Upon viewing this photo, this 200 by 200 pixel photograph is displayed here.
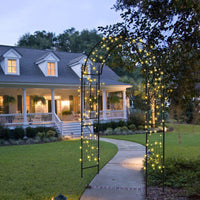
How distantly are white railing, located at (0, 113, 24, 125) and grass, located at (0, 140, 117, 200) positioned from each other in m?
5.71

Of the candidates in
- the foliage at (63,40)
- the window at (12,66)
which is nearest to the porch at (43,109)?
the window at (12,66)

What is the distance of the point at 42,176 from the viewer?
654 centimetres

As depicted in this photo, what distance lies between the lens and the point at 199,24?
18.1ft

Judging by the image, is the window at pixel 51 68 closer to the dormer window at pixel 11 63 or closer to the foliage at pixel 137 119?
the dormer window at pixel 11 63

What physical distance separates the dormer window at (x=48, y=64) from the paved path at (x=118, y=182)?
11.2 metres

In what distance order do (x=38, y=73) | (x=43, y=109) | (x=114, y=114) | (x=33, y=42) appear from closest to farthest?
(x=38, y=73), (x=43, y=109), (x=114, y=114), (x=33, y=42)

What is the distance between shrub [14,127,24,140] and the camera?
47.8ft

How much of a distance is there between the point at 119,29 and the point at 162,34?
108cm

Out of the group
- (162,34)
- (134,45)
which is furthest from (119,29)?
(162,34)

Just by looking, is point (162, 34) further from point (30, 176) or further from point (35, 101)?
point (35, 101)

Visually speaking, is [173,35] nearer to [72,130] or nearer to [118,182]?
→ [118,182]

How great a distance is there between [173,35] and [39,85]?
1180cm

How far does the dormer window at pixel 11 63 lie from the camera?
16.2 m

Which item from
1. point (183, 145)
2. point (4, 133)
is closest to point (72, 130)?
point (4, 133)
